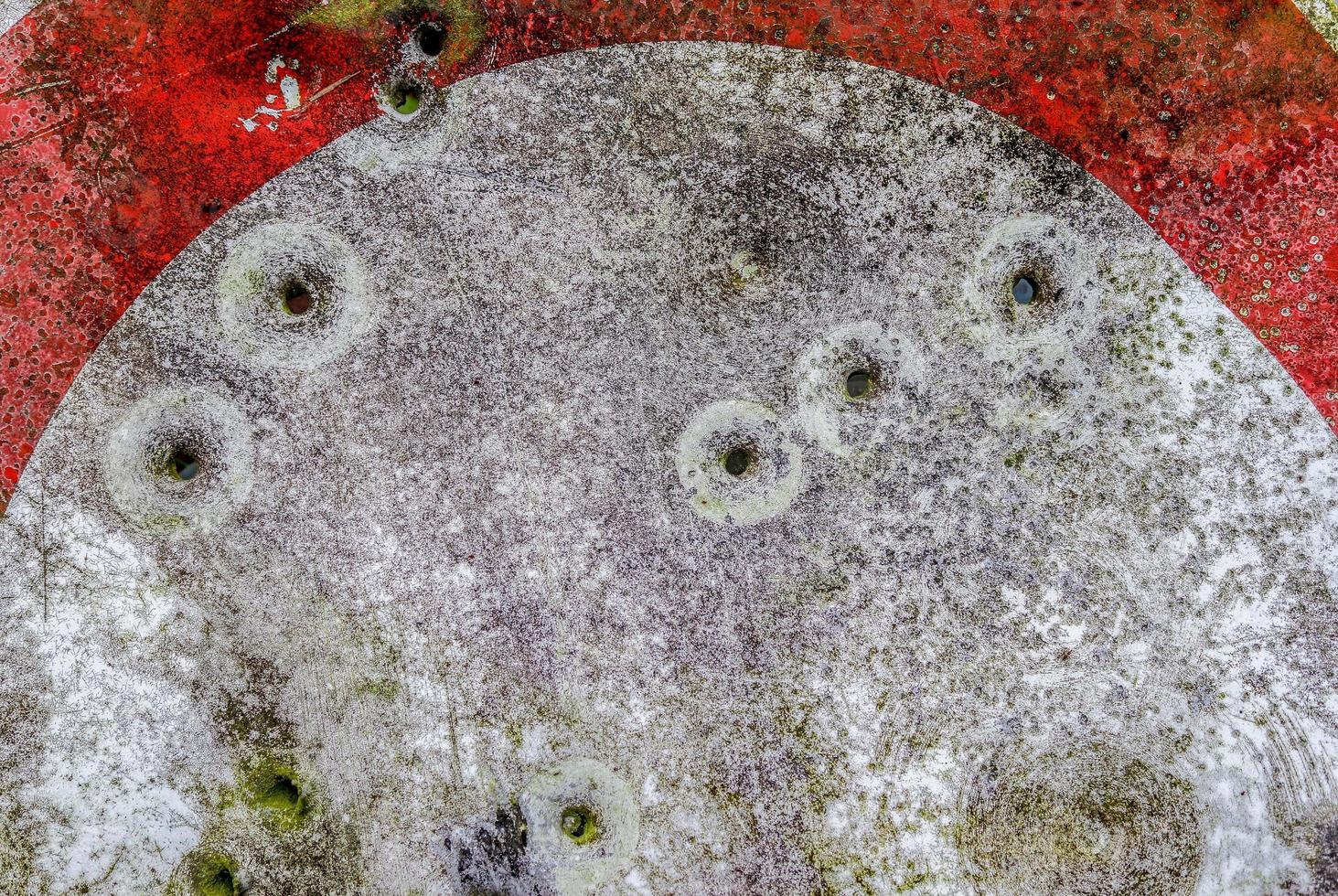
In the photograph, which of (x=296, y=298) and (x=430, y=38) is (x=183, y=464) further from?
(x=430, y=38)

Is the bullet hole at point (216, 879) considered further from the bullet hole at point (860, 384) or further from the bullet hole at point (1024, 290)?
the bullet hole at point (1024, 290)

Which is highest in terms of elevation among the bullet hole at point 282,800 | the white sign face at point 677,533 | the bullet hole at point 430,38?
the bullet hole at point 430,38

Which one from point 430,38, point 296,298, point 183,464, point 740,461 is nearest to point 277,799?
point 183,464

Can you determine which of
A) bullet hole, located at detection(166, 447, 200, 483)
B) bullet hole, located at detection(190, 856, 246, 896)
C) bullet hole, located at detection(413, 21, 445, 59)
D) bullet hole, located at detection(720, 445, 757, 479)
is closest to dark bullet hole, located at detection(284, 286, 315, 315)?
bullet hole, located at detection(166, 447, 200, 483)

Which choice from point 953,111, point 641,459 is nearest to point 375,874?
point 641,459

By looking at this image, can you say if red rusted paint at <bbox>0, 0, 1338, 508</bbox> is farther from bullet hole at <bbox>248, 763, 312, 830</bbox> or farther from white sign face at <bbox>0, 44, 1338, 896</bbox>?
bullet hole at <bbox>248, 763, 312, 830</bbox>

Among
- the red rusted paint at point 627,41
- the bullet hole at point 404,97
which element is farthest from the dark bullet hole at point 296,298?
the bullet hole at point 404,97
